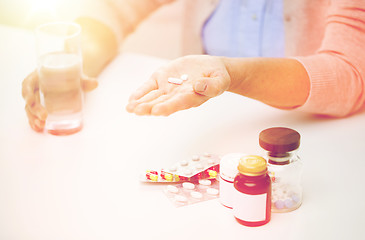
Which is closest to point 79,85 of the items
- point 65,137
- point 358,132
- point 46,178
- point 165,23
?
point 65,137

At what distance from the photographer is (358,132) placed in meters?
1.01

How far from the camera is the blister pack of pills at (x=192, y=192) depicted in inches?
32.2

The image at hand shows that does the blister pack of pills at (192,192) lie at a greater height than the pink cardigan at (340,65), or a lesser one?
lesser

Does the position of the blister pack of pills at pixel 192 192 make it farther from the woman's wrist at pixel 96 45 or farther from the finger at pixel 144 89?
the woman's wrist at pixel 96 45

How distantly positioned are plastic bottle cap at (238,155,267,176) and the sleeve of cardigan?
0.36 metres

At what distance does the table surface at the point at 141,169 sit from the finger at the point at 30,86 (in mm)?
72

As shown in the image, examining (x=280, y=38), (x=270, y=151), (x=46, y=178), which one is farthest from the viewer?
(x=280, y=38)

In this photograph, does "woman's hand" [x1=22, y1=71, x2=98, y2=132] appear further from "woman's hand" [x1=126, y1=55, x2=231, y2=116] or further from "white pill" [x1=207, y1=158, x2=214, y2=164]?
"white pill" [x1=207, y1=158, x2=214, y2=164]

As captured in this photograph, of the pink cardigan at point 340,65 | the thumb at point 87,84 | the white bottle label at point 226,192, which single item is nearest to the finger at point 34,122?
the thumb at point 87,84

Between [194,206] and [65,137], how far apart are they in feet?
1.19

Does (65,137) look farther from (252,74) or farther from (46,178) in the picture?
(252,74)

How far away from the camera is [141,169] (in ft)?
2.99

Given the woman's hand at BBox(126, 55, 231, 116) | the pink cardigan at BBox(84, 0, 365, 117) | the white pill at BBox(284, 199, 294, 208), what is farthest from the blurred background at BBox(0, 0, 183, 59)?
the white pill at BBox(284, 199, 294, 208)

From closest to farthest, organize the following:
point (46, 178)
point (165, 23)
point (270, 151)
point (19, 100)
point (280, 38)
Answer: point (270, 151) < point (46, 178) < point (19, 100) < point (280, 38) < point (165, 23)
